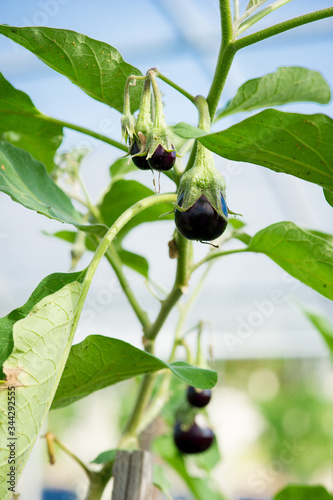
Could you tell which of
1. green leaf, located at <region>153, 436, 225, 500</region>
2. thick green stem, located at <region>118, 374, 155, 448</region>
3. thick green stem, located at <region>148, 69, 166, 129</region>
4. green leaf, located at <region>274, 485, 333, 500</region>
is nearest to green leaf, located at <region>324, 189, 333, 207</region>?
thick green stem, located at <region>148, 69, 166, 129</region>

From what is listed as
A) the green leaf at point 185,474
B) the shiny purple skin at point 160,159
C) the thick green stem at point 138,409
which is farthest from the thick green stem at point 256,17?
the green leaf at point 185,474

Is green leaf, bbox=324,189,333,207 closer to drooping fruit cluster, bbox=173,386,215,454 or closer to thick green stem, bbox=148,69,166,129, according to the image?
thick green stem, bbox=148,69,166,129

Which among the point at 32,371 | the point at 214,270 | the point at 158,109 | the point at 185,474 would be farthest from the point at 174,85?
the point at 214,270

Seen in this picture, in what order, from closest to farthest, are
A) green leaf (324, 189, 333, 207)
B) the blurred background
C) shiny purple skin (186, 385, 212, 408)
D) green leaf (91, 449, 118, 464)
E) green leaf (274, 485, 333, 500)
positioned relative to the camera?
green leaf (324, 189, 333, 207) → green leaf (91, 449, 118, 464) → green leaf (274, 485, 333, 500) → shiny purple skin (186, 385, 212, 408) → the blurred background

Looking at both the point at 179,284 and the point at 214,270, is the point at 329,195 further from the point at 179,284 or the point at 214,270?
the point at 214,270

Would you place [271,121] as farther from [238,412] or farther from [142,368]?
[238,412]
